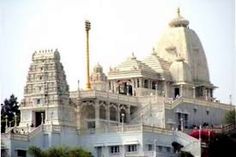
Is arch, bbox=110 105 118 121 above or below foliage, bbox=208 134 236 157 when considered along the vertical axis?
above

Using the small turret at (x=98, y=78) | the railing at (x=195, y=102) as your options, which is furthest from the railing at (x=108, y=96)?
the small turret at (x=98, y=78)

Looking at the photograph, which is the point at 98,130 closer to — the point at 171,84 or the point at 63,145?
the point at 63,145

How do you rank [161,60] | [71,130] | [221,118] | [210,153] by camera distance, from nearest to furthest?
[210,153] < [71,130] < [221,118] < [161,60]

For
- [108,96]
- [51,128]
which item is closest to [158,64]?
[108,96]

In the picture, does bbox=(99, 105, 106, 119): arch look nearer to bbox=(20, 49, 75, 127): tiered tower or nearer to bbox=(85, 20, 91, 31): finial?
bbox=(20, 49, 75, 127): tiered tower

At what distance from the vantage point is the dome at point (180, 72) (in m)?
23.5

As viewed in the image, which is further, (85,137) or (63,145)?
(85,137)

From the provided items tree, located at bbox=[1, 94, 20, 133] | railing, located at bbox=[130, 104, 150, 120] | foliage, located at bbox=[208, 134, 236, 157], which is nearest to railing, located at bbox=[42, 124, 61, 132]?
tree, located at bbox=[1, 94, 20, 133]

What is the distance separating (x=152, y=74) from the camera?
23.1 meters

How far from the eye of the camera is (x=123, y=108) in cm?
2067

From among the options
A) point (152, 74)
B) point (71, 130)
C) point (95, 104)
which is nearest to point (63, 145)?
point (71, 130)

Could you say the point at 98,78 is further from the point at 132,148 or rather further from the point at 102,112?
the point at 132,148

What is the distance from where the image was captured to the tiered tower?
62.2ft

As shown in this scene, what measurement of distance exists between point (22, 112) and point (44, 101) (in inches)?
24.3
